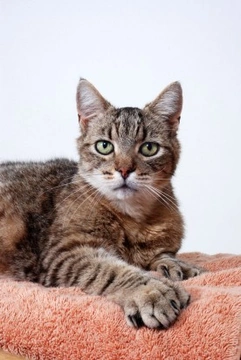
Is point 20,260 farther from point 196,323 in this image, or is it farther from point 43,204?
point 196,323

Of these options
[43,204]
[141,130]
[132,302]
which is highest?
[141,130]

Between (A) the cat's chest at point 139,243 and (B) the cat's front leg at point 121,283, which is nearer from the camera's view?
(B) the cat's front leg at point 121,283

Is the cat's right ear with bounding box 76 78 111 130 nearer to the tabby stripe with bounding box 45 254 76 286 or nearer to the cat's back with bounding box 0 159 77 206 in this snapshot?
the cat's back with bounding box 0 159 77 206

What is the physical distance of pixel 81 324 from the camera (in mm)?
1060

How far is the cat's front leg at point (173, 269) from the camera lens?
147 cm

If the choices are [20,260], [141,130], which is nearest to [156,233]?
[141,130]

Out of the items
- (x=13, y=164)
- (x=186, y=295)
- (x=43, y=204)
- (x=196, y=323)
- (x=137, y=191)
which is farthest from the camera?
(x=13, y=164)

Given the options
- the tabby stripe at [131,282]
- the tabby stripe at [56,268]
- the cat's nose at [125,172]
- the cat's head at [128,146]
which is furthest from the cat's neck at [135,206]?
A: the tabby stripe at [131,282]

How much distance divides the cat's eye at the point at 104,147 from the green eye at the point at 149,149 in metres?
0.10

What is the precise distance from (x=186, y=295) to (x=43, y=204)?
71cm

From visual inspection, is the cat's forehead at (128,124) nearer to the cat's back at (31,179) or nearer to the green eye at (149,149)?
the green eye at (149,149)

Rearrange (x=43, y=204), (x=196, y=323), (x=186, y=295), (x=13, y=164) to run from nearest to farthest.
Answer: (x=196, y=323)
(x=186, y=295)
(x=43, y=204)
(x=13, y=164)

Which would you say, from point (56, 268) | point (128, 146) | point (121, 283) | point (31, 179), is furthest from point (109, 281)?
point (31, 179)

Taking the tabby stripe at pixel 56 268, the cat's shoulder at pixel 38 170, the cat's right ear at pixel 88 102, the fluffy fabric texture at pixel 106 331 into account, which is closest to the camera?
the fluffy fabric texture at pixel 106 331
